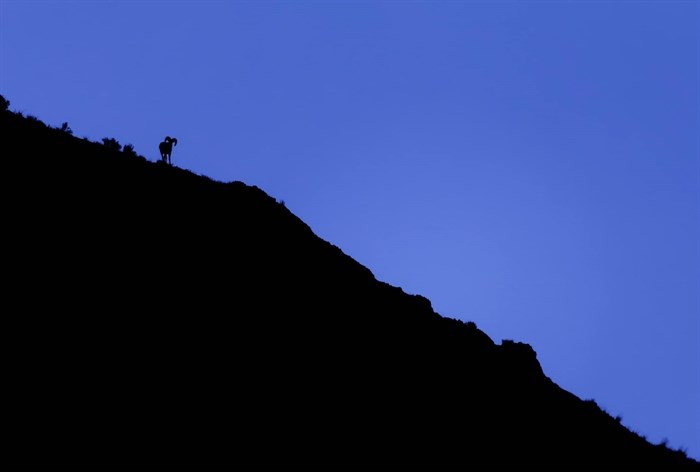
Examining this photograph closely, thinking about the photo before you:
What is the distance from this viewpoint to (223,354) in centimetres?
1448

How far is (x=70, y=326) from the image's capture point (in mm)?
13172

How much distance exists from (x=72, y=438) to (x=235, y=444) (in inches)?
122

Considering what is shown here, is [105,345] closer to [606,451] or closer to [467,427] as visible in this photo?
[467,427]

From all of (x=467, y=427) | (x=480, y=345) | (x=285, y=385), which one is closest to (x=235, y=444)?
(x=285, y=385)

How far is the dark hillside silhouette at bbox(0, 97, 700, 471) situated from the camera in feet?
37.4

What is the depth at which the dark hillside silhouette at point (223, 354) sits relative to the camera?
1139cm

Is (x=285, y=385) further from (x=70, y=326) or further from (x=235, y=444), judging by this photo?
(x=70, y=326)

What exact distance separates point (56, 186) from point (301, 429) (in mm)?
12910

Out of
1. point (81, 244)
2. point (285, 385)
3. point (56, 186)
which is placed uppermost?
point (56, 186)

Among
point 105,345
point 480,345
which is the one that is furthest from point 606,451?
point 105,345

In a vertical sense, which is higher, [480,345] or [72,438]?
[480,345]

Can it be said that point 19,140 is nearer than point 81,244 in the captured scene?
No

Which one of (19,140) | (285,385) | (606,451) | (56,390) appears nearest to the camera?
(56,390)

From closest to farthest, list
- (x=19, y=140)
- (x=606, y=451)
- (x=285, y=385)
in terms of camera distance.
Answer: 1. (x=285, y=385)
2. (x=606, y=451)
3. (x=19, y=140)
